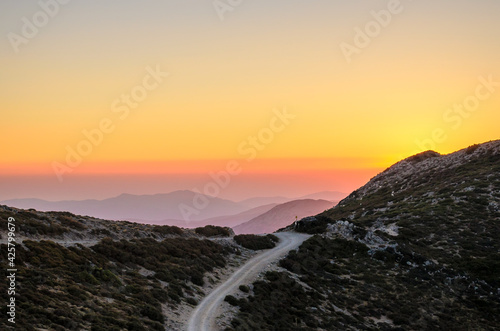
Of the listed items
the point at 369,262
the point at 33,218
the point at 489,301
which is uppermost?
the point at 33,218

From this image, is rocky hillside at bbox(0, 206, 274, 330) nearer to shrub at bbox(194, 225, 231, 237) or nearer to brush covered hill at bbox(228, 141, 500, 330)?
brush covered hill at bbox(228, 141, 500, 330)

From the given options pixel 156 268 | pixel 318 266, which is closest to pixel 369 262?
pixel 318 266

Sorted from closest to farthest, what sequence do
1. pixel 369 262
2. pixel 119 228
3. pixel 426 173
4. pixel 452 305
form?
1. pixel 452 305
2. pixel 119 228
3. pixel 369 262
4. pixel 426 173

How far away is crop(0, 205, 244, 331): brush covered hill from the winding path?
168cm

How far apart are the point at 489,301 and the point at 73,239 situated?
2108 inches

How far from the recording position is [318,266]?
57.4 meters

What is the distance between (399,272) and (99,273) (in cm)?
4276

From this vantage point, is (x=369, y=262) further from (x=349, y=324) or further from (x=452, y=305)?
(x=349, y=324)

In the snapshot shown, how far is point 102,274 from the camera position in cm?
3550

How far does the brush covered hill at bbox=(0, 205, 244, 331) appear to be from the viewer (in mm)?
26188

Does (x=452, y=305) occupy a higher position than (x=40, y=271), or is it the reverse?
(x=40, y=271)

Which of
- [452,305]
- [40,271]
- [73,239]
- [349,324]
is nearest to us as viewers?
[40,271]

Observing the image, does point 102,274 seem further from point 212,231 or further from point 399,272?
point 399,272

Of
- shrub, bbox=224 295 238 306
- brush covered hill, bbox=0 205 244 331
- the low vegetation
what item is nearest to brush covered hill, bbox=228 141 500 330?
shrub, bbox=224 295 238 306
